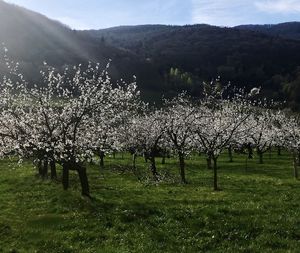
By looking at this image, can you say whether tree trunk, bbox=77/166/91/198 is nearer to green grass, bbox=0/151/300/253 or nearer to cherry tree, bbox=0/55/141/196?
cherry tree, bbox=0/55/141/196

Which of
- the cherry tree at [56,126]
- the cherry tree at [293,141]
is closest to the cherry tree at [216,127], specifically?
the cherry tree at [293,141]

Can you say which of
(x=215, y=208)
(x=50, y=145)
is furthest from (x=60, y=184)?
Result: (x=215, y=208)

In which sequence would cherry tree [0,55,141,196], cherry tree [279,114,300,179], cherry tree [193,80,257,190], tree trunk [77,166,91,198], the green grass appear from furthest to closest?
1. cherry tree [279,114,300,179]
2. cherry tree [193,80,257,190]
3. tree trunk [77,166,91,198]
4. cherry tree [0,55,141,196]
5. the green grass

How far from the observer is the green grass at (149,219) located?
21.9m

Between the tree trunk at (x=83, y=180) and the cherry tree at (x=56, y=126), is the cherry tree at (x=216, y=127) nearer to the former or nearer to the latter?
the cherry tree at (x=56, y=126)

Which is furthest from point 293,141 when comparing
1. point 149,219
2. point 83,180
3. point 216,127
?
point 149,219

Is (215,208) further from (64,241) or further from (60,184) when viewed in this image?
(60,184)

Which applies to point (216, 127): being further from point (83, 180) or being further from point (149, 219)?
point (149, 219)

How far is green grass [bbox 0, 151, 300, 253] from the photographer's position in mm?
21938

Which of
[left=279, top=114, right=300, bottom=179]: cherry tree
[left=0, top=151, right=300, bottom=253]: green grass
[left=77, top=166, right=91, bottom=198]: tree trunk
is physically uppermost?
[left=279, top=114, right=300, bottom=179]: cherry tree

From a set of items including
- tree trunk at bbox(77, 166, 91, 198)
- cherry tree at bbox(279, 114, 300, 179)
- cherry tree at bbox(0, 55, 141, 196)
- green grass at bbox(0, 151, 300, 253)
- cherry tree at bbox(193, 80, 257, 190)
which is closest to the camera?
green grass at bbox(0, 151, 300, 253)

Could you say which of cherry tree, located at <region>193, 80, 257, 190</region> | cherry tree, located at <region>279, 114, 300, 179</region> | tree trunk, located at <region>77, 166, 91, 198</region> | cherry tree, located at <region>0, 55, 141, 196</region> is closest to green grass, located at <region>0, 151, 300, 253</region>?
tree trunk, located at <region>77, 166, 91, 198</region>

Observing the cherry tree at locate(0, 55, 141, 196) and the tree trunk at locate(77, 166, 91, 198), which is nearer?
the cherry tree at locate(0, 55, 141, 196)

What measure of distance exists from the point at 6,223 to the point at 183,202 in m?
12.4
